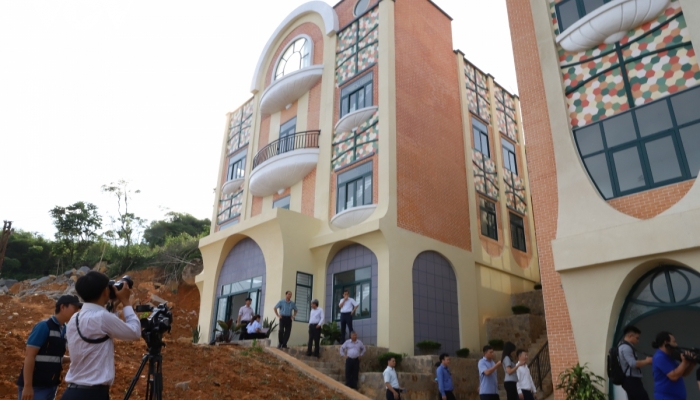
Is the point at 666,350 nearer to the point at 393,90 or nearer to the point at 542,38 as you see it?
the point at 542,38

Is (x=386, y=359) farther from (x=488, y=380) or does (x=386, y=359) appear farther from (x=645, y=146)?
(x=645, y=146)

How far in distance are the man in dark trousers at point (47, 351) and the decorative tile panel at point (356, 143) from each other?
13060mm

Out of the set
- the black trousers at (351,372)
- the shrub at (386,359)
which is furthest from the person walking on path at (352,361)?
the shrub at (386,359)

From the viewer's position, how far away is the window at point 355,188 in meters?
17.0

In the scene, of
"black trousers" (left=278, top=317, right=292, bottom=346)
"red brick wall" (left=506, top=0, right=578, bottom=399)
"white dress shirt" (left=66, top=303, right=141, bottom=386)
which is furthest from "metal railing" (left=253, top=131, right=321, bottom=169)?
"white dress shirt" (left=66, top=303, right=141, bottom=386)

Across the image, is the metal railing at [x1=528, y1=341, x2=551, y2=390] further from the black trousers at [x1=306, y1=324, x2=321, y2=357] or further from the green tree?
the green tree

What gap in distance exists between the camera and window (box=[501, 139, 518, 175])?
73.4ft

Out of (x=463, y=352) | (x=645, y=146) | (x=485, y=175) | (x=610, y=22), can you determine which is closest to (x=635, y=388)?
(x=645, y=146)

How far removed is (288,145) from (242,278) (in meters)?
5.77

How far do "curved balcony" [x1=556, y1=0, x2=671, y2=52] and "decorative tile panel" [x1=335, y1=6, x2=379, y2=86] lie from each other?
8.91m

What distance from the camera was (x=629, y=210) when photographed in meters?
9.33

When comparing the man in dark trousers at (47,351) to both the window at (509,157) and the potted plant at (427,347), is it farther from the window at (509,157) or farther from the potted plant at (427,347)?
the window at (509,157)

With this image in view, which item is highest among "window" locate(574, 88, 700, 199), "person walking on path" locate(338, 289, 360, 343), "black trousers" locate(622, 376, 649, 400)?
"window" locate(574, 88, 700, 199)

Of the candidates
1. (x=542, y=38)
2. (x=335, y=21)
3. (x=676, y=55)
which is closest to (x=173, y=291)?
(x=335, y=21)
